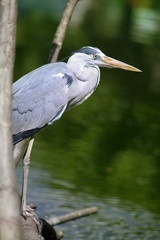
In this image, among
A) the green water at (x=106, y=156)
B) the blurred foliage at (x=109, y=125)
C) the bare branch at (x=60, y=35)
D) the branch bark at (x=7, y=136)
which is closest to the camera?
the branch bark at (x=7, y=136)

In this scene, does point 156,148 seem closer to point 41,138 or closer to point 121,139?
point 121,139

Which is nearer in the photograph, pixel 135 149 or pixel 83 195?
pixel 83 195

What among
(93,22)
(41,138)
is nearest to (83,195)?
(41,138)

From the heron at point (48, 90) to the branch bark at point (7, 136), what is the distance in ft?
5.07

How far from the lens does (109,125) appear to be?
794 centimetres

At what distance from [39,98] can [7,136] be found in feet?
5.44

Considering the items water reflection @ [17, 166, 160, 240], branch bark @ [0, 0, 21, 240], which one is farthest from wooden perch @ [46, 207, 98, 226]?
branch bark @ [0, 0, 21, 240]

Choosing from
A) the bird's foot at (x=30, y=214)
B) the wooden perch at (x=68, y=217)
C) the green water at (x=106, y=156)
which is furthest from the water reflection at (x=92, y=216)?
the bird's foot at (x=30, y=214)

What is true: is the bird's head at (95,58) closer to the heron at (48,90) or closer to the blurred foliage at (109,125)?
the heron at (48,90)

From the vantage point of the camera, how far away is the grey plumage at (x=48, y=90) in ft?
10.9

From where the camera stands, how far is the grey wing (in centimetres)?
331

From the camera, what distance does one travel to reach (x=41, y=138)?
6.91 meters

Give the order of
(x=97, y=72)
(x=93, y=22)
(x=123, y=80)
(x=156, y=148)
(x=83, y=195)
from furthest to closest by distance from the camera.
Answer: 1. (x=93, y=22)
2. (x=123, y=80)
3. (x=156, y=148)
4. (x=83, y=195)
5. (x=97, y=72)

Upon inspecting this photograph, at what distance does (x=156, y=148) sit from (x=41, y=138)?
4.89ft
